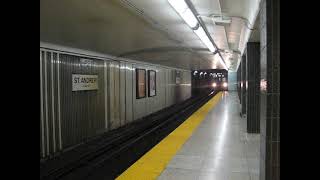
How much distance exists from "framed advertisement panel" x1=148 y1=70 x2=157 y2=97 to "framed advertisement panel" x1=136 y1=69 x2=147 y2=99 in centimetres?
88

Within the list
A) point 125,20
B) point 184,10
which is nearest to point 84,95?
point 125,20

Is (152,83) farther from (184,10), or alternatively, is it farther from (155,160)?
(184,10)

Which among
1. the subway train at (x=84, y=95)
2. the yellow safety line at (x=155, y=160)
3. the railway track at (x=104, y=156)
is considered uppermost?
the subway train at (x=84, y=95)

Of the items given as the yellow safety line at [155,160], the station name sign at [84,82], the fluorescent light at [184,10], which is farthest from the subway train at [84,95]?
the fluorescent light at [184,10]

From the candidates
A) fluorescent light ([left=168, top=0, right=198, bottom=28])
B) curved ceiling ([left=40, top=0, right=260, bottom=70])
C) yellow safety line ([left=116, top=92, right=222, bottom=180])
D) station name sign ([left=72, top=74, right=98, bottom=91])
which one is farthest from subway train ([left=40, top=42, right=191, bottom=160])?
fluorescent light ([left=168, top=0, right=198, bottom=28])

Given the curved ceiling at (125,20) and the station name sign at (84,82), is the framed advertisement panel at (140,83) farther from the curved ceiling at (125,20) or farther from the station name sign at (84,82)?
the curved ceiling at (125,20)

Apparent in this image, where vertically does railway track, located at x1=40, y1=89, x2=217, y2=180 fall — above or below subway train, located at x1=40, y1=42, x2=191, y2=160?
below

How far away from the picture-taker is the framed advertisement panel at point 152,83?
1628 centimetres

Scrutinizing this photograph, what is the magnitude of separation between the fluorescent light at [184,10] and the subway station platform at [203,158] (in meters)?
2.67

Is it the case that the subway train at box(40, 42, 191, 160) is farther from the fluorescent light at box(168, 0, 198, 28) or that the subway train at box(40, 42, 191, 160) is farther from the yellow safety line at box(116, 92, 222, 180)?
the fluorescent light at box(168, 0, 198, 28)

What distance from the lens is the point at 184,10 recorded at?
16.7 ft

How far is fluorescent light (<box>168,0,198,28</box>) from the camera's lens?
4541 millimetres

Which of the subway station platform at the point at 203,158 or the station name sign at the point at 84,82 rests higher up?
the station name sign at the point at 84,82
